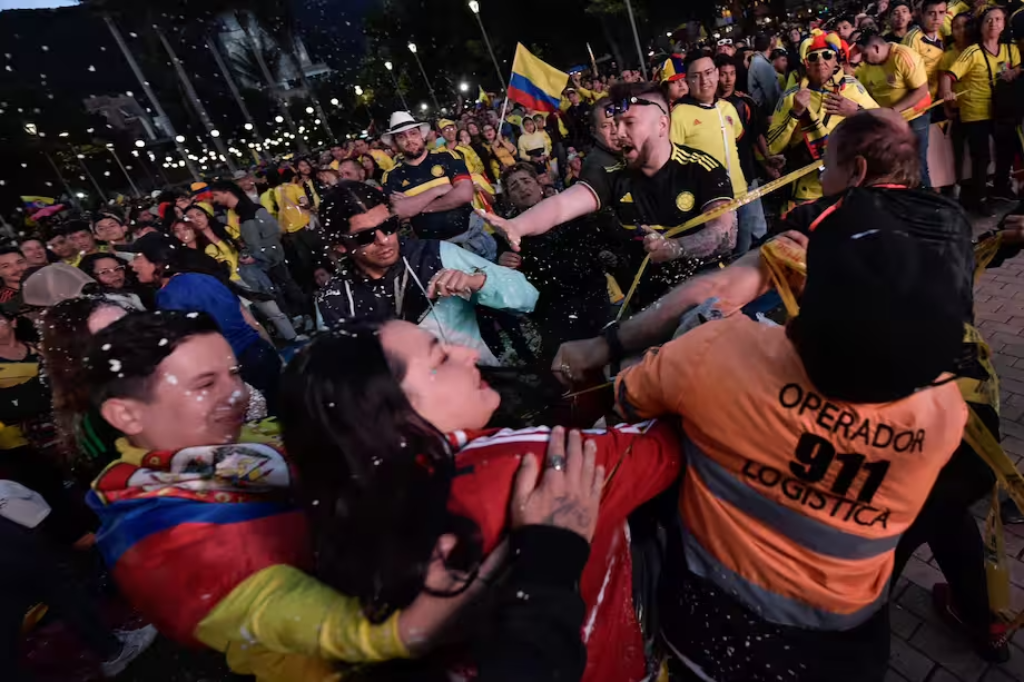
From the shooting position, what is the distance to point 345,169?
27.5 feet

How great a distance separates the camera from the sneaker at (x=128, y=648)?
10.6 ft

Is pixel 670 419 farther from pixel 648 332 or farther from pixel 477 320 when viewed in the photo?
pixel 477 320

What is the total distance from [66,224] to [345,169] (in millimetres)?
4218

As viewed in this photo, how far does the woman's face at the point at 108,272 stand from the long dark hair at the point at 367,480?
511 centimetres

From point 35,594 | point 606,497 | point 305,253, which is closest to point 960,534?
point 606,497

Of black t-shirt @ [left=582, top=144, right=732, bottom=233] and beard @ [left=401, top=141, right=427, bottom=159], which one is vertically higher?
beard @ [left=401, top=141, right=427, bottom=159]

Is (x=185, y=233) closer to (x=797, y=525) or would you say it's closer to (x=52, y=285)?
(x=52, y=285)

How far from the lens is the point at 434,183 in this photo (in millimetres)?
5941

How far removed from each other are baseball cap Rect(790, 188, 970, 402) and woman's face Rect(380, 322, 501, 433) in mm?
893

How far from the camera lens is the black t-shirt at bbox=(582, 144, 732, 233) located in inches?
125

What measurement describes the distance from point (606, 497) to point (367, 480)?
65cm

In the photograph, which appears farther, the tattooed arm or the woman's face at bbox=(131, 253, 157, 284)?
the woman's face at bbox=(131, 253, 157, 284)

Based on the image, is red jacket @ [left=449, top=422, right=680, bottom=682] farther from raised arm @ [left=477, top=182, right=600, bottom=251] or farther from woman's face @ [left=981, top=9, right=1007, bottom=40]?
woman's face @ [left=981, top=9, right=1007, bottom=40]

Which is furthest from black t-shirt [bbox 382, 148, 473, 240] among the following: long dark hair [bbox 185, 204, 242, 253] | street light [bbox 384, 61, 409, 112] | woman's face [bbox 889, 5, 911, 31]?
street light [bbox 384, 61, 409, 112]
